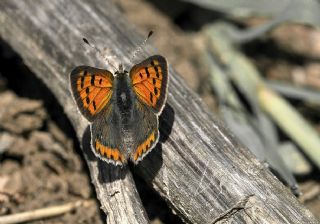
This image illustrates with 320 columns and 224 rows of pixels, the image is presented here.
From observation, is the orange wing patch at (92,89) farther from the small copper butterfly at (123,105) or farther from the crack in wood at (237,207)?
the crack in wood at (237,207)

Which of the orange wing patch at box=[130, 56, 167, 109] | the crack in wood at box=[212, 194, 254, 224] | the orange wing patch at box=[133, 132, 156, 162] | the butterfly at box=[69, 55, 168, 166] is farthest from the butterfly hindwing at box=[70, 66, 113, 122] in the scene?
the crack in wood at box=[212, 194, 254, 224]

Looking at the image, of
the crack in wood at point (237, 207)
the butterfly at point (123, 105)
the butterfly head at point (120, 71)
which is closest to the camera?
the crack in wood at point (237, 207)

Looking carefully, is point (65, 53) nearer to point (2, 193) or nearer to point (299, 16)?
point (2, 193)

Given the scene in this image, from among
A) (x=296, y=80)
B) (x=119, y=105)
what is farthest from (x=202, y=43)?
(x=119, y=105)

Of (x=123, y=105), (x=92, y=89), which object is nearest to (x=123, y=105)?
(x=123, y=105)

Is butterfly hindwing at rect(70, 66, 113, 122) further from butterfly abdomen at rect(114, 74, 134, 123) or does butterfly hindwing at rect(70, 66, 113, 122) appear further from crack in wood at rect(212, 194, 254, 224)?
crack in wood at rect(212, 194, 254, 224)

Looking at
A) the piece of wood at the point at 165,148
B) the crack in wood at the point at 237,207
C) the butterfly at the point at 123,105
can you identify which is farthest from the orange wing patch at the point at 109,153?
the crack in wood at the point at 237,207
